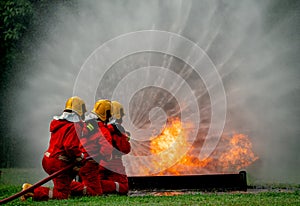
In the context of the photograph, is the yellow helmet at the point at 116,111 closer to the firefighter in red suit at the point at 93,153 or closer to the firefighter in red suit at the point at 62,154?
the firefighter in red suit at the point at 93,153

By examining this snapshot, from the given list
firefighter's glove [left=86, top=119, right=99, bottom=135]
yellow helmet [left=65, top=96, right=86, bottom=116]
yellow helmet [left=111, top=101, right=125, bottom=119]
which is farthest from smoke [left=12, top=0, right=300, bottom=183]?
yellow helmet [left=65, top=96, right=86, bottom=116]

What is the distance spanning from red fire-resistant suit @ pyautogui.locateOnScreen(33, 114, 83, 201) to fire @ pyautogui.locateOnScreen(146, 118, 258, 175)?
4240 mm

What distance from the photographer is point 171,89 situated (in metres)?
15.8

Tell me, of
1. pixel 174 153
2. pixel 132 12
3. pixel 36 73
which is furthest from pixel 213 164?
pixel 36 73

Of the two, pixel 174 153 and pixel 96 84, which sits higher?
pixel 96 84

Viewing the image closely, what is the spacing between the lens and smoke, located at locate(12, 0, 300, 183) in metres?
16.8

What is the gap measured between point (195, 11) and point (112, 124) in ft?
26.6

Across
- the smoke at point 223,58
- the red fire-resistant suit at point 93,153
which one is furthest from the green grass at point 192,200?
the smoke at point 223,58

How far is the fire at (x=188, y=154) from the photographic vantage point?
44.1 ft

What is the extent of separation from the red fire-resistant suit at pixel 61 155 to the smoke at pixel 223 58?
19.4ft

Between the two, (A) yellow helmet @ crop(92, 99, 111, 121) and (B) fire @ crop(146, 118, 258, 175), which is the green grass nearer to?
(A) yellow helmet @ crop(92, 99, 111, 121)

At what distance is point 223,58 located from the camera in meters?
17.2

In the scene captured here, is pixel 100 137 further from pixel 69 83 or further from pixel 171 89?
pixel 69 83

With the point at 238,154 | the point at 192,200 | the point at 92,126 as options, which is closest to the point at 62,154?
the point at 92,126
